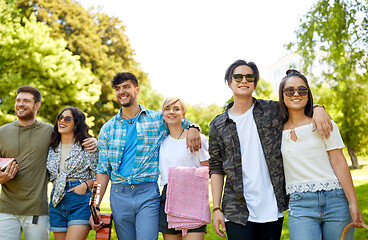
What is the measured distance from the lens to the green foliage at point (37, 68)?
22.1 meters

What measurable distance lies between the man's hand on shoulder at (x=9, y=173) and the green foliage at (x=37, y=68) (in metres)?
18.1

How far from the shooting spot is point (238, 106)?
13.0 ft

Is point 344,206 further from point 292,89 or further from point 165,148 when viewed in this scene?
point 165,148

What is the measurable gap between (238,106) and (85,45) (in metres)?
24.8

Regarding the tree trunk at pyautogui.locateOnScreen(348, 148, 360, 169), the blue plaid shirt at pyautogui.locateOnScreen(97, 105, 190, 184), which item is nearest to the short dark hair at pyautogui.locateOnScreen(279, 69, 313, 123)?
the blue plaid shirt at pyautogui.locateOnScreen(97, 105, 190, 184)

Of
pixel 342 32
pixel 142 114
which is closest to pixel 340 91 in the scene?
pixel 342 32

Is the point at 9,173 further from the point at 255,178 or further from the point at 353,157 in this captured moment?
the point at 353,157

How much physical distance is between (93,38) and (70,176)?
24.5 meters

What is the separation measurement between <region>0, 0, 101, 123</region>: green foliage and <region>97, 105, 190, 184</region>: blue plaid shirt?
18.6 m

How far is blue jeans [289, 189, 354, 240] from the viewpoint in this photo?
11.0 feet

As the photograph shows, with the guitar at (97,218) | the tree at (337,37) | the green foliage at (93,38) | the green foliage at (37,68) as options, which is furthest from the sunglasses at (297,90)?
the green foliage at (93,38)

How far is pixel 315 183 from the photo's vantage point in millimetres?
3445

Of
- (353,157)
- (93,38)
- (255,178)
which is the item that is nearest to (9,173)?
(255,178)

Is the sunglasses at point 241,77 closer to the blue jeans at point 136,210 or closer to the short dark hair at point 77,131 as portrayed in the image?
the blue jeans at point 136,210
